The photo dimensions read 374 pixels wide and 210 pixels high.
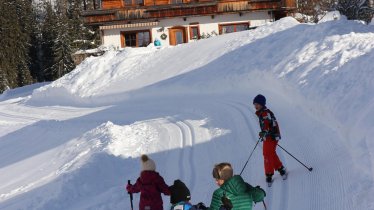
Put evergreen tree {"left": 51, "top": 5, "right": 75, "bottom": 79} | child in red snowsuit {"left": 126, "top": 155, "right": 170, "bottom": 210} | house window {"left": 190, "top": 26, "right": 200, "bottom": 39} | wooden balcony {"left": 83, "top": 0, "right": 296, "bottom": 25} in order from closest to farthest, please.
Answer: child in red snowsuit {"left": 126, "top": 155, "right": 170, "bottom": 210} < wooden balcony {"left": 83, "top": 0, "right": 296, "bottom": 25} < house window {"left": 190, "top": 26, "right": 200, "bottom": 39} < evergreen tree {"left": 51, "top": 5, "right": 75, "bottom": 79}

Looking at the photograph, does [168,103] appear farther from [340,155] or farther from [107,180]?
[340,155]

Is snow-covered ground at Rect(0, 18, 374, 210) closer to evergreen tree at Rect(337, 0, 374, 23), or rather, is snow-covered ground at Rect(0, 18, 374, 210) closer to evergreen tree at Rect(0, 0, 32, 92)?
evergreen tree at Rect(337, 0, 374, 23)

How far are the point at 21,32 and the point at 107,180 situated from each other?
5669 cm

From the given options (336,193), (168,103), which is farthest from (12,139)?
(336,193)

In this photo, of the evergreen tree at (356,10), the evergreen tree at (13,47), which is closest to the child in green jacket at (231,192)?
the evergreen tree at (356,10)

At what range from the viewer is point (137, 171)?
1005cm

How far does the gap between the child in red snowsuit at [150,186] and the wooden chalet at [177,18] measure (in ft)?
89.9

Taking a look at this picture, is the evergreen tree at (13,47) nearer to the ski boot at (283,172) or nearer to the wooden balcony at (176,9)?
the wooden balcony at (176,9)

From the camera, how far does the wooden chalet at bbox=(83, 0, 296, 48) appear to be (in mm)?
32875

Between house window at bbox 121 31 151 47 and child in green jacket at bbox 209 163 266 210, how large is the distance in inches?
1211

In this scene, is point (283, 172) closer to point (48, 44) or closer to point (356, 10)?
point (356, 10)

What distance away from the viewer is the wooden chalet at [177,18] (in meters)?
32.9

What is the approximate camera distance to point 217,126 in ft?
39.2

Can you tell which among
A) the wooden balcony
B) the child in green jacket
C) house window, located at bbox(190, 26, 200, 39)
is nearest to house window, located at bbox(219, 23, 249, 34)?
the wooden balcony
